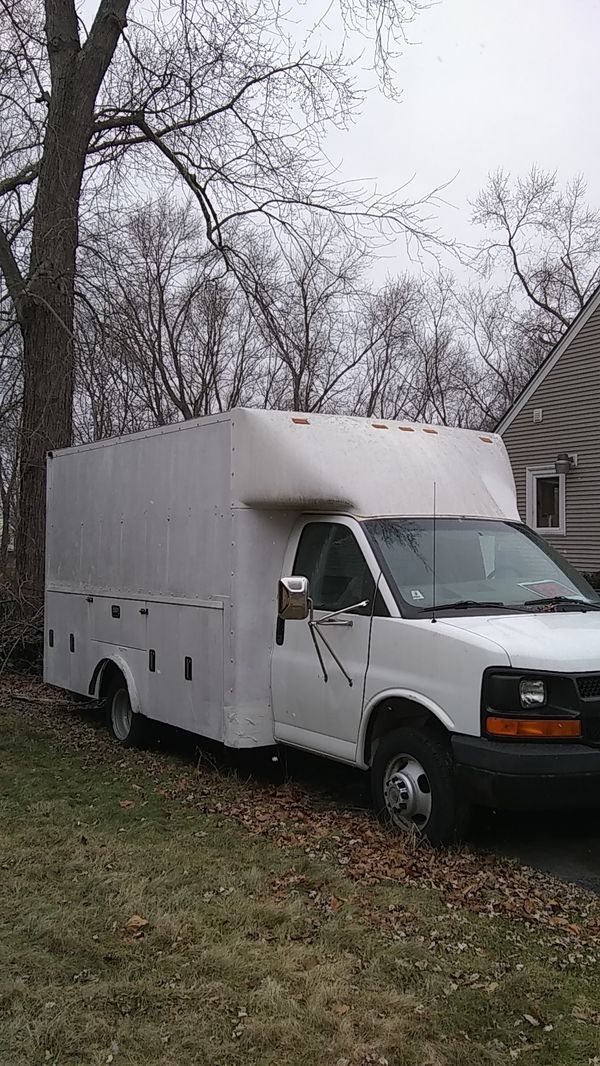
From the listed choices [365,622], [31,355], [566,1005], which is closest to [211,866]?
[365,622]

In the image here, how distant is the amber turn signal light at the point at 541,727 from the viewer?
492 centimetres

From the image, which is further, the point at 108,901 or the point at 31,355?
the point at 31,355

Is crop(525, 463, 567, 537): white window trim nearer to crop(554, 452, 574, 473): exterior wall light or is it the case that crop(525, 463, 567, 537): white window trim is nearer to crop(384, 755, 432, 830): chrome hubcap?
crop(554, 452, 574, 473): exterior wall light

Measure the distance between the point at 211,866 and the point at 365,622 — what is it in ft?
5.63

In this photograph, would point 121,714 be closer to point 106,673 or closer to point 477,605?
point 106,673

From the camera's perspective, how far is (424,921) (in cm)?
438

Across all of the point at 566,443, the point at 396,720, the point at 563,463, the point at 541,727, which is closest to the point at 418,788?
the point at 396,720

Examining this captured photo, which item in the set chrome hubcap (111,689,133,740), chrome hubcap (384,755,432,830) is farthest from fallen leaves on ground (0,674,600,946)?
chrome hubcap (111,689,133,740)

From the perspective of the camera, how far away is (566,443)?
19938 millimetres

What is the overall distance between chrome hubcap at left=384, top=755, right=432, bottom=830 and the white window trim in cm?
1463

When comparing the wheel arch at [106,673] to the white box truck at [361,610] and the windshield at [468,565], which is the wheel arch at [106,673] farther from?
the windshield at [468,565]

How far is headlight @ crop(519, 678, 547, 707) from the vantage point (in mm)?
4934

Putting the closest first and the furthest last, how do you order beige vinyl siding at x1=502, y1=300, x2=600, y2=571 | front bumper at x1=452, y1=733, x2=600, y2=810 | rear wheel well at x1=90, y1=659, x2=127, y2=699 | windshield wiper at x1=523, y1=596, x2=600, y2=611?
front bumper at x1=452, y1=733, x2=600, y2=810
windshield wiper at x1=523, y1=596, x2=600, y2=611
rear wheel well at x1=90, y1=659, x2=127, y2=699
beige vinyl siding at x1=502, y1=300, x2=600, y2=571

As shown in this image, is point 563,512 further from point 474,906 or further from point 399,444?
point 474,906
